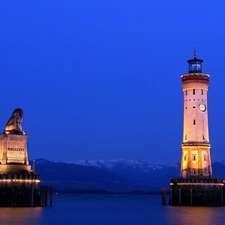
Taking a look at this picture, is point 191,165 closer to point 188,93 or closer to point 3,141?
point 188,93

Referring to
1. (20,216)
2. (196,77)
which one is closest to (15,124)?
(20,216)

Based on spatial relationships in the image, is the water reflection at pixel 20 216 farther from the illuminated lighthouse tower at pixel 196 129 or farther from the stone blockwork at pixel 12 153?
the illuminated lighthouse tower at pixel 196 129

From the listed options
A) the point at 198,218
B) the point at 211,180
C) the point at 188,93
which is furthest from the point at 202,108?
the point at 198,218

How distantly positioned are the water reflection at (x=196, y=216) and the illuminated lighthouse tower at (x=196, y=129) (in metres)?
8.02

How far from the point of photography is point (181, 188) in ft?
369

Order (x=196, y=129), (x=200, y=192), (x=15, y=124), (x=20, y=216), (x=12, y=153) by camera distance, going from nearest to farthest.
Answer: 1. (x=20, y=216)
2. (x=12, y=153)
3. (x=15, y=124)
4. (x=200, y=192)
5. (x=196, y=129)

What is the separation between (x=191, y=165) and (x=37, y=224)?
35768 mm

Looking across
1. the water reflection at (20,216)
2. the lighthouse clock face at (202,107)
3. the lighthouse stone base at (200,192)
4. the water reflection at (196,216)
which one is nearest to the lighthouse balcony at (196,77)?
the lighthouse clock face at (202,107)

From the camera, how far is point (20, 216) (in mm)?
91500

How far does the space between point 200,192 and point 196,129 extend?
393 inches

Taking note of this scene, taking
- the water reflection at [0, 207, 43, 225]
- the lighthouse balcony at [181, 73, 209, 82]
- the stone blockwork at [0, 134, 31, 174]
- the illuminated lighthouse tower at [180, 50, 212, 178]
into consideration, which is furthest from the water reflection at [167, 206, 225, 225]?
the stone blockwork at [0, 134, 31, 174]

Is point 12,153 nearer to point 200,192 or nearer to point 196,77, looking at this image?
point 200,192

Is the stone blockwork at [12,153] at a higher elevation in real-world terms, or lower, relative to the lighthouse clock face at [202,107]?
lower

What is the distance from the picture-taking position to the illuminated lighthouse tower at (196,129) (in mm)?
113875
